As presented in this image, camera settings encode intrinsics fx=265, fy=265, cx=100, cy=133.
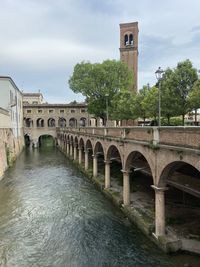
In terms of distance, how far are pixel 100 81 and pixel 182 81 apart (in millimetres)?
25229

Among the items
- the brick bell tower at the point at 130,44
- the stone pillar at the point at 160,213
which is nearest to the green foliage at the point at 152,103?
the stone pillar at the point at 160,213

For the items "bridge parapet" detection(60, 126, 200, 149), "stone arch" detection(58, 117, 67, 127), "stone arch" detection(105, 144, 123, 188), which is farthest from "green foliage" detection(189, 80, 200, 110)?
"stone arch" detection(58, 117, 67, 127)

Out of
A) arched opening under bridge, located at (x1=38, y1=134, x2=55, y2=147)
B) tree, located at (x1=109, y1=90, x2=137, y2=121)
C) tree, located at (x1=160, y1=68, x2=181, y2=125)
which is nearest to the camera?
tree, located at (x1=160, y1=68, x2=181, y2=125)

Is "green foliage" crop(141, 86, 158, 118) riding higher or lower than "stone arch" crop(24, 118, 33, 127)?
higher

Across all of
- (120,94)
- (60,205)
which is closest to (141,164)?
(60,205)

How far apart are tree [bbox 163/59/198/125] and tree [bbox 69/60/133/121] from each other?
2285 cm

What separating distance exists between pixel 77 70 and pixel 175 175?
1482 inches

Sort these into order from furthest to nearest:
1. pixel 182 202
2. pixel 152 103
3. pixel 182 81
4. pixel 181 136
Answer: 1. pixel 152 103
2. pixel 182 81
3. pixel 182 202
4. pixel 181 136

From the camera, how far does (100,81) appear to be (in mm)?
48188

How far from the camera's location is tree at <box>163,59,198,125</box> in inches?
945

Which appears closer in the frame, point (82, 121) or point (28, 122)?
point (82, 121)

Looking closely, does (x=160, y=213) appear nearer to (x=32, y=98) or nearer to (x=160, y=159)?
(x=160, y=159)

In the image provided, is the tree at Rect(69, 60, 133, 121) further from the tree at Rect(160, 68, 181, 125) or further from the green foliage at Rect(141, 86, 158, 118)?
the tree at Rect(160, 68, 181, 125)

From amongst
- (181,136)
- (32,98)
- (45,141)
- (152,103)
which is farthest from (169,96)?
(32,98)
